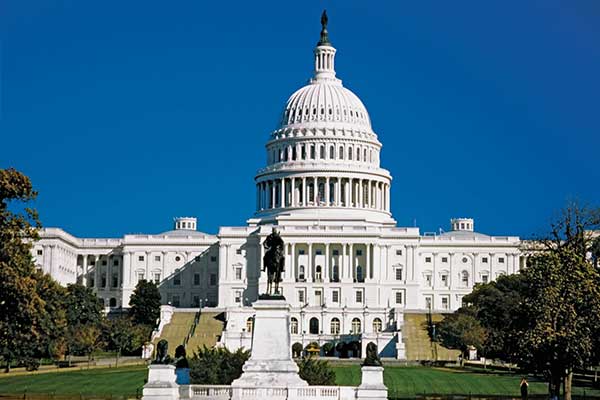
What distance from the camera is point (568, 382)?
7231cm

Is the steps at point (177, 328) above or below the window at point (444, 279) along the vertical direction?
below

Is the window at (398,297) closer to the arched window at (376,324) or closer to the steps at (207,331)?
the arched window at (376,324)

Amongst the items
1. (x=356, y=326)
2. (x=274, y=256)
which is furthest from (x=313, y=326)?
(x=274, y=256)

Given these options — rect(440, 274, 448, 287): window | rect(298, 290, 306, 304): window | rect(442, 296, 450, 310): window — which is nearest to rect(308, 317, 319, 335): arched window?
rect(298, 290, 306, 304): window

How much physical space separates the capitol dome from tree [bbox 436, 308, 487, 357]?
44164 mm

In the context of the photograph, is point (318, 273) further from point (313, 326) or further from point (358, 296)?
point (313, 326)

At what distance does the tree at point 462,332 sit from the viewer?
425 feet

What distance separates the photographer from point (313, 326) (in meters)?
162

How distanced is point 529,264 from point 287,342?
64.9 feet

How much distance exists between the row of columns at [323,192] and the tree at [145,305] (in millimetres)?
28603

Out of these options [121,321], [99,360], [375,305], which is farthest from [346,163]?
[99,360]

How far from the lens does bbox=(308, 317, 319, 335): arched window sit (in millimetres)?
161125

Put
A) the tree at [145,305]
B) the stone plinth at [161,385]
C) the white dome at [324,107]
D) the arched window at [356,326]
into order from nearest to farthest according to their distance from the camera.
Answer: the stone plinth at [161,385] < the arched window at [356,326] < the tree at [145,305] < the white dome at [324,107]

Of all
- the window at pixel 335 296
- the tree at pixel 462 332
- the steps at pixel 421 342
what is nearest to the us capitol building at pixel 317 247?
the window at pixel 335 296
